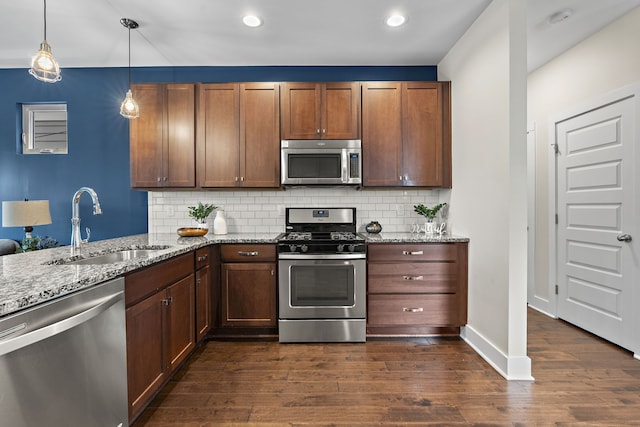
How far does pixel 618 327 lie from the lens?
273cm

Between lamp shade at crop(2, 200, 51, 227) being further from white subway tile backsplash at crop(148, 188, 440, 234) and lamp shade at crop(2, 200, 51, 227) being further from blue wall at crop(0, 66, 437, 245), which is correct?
white subway tile backsplash at crop(148, 188, 440, 234)

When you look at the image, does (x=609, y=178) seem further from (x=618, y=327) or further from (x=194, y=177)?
(x=194, y=177)

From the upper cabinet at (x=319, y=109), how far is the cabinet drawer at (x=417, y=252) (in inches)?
45.9

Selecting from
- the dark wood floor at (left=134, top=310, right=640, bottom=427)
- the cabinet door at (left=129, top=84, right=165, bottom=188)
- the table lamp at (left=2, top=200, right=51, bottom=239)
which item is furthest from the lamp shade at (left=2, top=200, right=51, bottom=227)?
the dark wood floor at (left=134, top=310, right=640, bottom=427)

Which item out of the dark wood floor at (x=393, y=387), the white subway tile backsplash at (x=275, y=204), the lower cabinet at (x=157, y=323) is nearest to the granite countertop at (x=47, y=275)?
the lower cabinet at (x=157, y=323)

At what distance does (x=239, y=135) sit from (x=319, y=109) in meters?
0.84

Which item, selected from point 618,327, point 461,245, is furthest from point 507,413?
point 618,327

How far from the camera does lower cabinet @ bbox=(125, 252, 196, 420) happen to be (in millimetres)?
1686

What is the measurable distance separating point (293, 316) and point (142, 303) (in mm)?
1408

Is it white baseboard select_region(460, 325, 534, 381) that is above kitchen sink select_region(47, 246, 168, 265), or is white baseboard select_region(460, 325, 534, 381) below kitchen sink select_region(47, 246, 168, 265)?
below

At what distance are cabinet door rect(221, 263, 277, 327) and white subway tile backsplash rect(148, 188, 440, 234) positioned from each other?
0.75m

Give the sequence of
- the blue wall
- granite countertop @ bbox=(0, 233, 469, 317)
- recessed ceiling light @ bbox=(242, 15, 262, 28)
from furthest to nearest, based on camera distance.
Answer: the blue wall
recessed ceiling light @ bbox=(242, 15, 262, 28)
granite countertop @ bbox=(0, 233, 469, 317)

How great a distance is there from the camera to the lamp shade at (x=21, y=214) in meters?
3.12

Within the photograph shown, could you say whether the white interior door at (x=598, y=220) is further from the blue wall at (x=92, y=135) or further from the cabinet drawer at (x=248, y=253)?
Answer: the cabinet drawer at (x=248, y=253)
